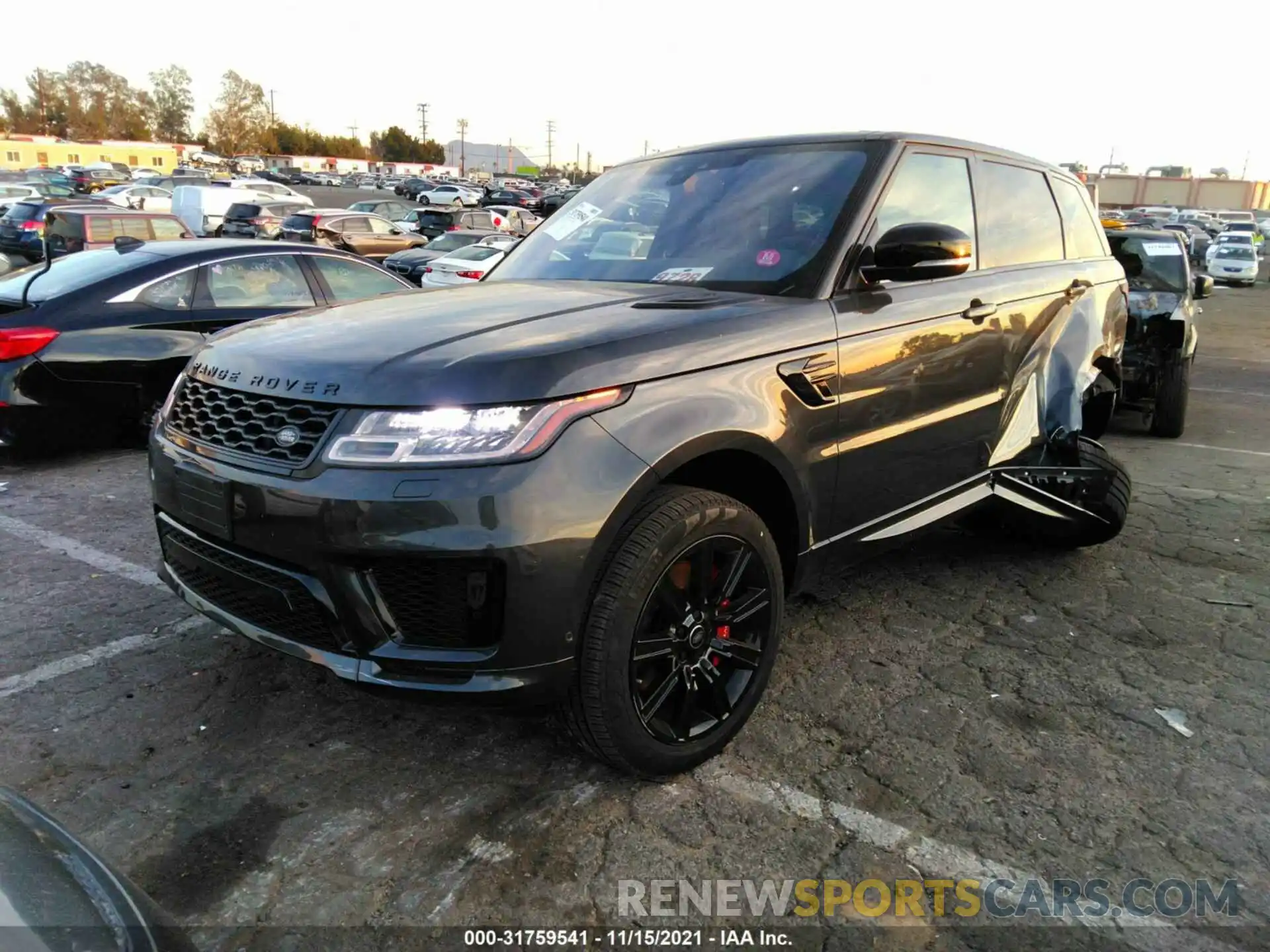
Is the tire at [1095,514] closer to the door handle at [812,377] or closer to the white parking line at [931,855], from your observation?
the door handle at [812,377]

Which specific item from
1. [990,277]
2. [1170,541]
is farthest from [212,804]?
[1170,541]

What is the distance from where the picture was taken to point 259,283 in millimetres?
6602

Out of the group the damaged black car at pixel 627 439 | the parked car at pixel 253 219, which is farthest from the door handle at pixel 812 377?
the parked car at pixel 253 219

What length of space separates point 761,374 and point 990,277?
162 cm

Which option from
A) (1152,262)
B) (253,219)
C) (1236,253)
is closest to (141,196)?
(253,219)

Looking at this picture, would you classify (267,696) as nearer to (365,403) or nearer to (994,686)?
(365,403)

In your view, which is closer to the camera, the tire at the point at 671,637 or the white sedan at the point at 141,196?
the tire at the point at 671,637

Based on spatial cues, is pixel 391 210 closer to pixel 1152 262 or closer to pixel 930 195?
pixel 1152 262

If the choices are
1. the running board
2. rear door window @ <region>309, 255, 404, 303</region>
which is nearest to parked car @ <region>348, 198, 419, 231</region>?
rear door window @ <region>309, 255, 404, 303</region>

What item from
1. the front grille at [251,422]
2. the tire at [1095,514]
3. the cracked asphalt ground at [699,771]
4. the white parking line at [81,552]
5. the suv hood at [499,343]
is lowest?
the white parking line at [81,552]

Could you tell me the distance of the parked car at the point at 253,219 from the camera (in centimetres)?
2233

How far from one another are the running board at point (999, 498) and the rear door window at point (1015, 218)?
3.05 feet

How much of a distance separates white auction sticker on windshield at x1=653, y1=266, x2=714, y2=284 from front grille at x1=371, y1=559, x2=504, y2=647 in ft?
4.69

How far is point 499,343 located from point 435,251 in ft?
55.2
